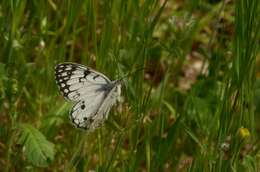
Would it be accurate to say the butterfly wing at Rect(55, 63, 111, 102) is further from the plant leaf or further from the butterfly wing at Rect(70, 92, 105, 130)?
the plant leaf

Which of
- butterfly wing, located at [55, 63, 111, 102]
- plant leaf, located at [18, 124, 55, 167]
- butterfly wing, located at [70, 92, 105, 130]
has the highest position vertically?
butterfly wing, located at [55, 63, 111, 102]

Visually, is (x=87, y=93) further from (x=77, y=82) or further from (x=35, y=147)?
(x=35, y=147)

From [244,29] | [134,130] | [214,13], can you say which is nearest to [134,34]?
[134,130]

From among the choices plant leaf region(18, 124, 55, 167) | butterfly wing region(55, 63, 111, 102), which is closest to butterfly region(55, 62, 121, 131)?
butterfly wing region(55, 63, 111, 102)

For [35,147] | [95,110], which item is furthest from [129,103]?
[35,147]

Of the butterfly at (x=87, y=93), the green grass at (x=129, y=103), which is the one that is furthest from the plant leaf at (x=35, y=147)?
the butterfly at (x=87, y=93)

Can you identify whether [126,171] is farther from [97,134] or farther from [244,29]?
[244,29]
